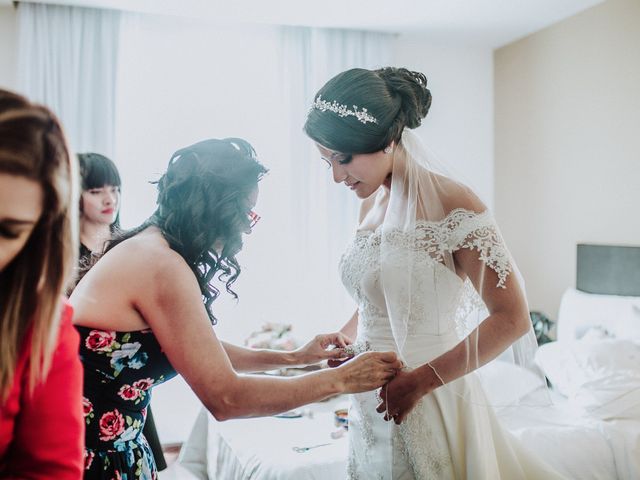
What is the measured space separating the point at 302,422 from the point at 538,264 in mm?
2374

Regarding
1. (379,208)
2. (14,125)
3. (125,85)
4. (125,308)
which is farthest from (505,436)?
(125,85)

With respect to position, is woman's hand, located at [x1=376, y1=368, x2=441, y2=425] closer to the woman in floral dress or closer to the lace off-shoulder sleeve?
the woman in floral dress

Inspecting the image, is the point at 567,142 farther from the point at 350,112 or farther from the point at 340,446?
the point at 350,112

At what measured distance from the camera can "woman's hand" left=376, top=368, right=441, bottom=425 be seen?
1545 millimetres

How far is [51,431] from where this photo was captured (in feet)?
2.51

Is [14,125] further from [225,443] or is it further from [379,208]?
[225,443]

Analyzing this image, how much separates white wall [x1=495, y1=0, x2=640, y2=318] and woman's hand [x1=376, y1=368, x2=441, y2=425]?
265 centimetres

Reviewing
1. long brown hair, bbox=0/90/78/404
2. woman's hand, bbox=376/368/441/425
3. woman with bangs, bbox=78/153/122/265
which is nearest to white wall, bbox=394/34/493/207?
woman with bangs, bbox=78/153/122/265

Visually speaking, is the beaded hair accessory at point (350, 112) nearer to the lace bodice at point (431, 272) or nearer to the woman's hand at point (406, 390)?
the lace bodice at point (431, 272)

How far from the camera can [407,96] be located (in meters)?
1.77

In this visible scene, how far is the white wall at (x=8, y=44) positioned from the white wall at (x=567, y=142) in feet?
11.5

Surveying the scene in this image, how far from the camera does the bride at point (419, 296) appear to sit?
1.56 meters

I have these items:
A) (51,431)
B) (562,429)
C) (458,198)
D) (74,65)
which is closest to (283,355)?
(458,198)

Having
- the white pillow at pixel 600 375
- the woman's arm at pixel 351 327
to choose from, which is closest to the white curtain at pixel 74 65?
the woman's arm at pixel 351 327
